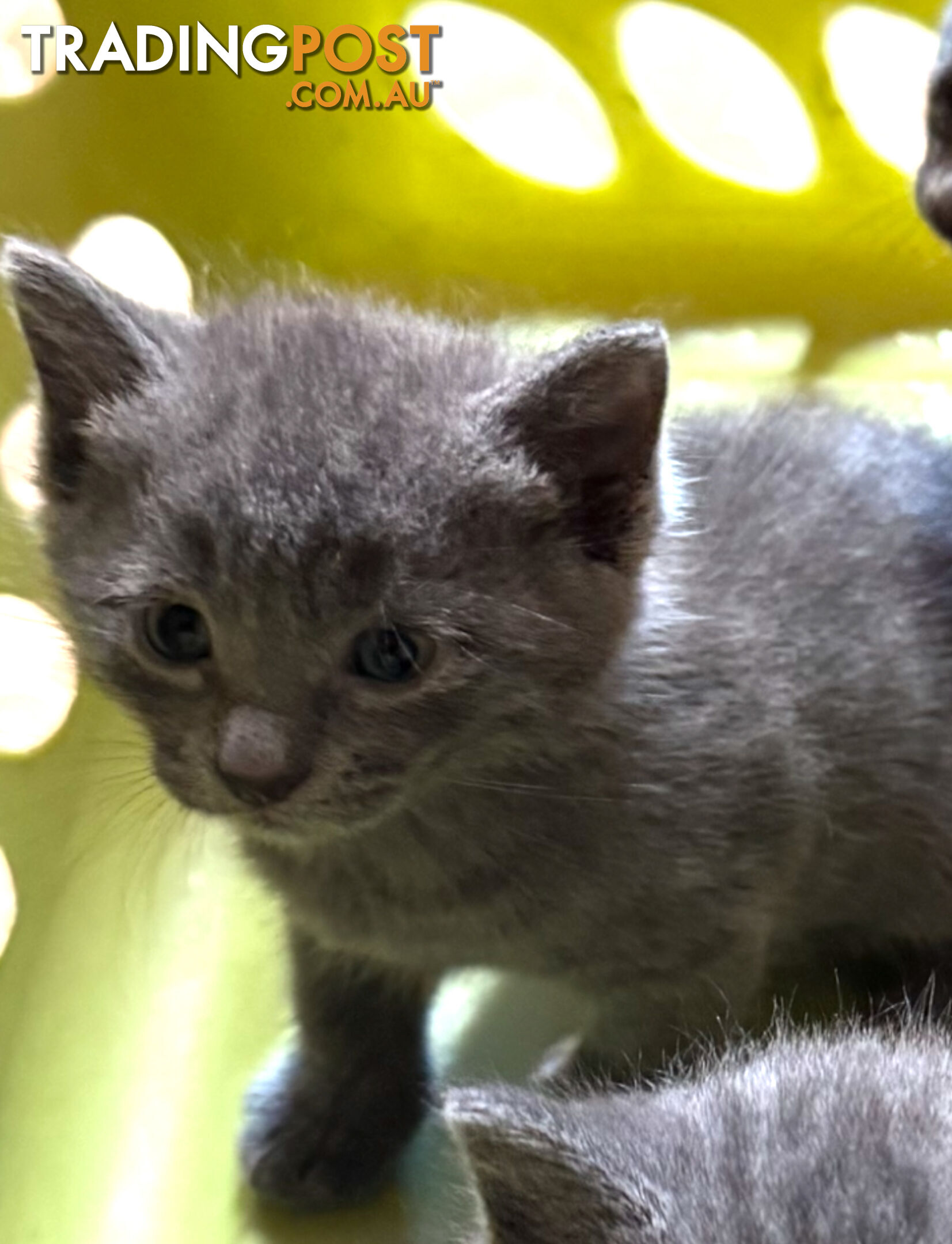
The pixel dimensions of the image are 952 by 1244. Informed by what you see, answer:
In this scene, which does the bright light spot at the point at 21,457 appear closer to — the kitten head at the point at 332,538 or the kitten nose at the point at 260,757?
the kitten head at the point at 332,538

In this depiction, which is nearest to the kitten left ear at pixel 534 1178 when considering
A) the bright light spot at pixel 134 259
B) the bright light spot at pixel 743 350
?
the bright light spot at pixel 134 259

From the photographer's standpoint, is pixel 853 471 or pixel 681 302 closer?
pixel 853 471

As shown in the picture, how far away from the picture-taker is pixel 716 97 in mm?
1968

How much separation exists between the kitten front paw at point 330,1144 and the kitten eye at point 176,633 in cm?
54

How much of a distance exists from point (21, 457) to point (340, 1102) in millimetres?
631

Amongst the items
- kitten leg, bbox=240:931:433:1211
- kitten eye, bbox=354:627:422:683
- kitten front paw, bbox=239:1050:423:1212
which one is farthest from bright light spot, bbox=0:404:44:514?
kitten front paw, bbox=239:1050:423:1212

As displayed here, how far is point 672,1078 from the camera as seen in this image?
0.94 metres

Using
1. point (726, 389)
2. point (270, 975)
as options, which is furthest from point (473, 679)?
point (726, 389)

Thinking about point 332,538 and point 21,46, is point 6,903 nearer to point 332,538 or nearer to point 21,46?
point 332,538

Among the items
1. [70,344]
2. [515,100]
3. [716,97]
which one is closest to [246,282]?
[70,344]

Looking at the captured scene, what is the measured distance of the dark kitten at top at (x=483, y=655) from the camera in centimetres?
91

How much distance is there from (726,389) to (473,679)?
44.1 inches

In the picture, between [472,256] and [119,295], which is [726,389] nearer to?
[472,256]

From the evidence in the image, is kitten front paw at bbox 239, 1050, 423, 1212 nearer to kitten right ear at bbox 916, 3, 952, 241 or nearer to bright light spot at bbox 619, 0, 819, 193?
kitten right ear at bbox 916, 3, 952, 241
